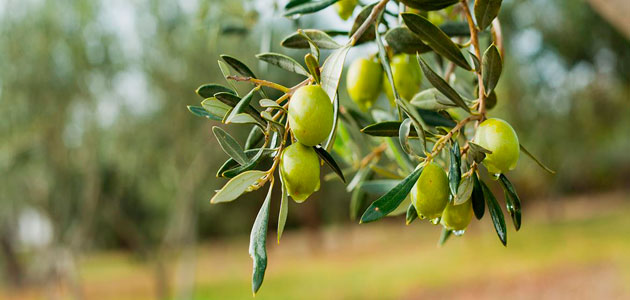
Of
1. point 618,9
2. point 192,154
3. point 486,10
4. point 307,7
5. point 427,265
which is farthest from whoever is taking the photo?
point 427,265

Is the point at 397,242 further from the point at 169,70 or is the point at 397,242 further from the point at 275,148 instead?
the point at 275,148

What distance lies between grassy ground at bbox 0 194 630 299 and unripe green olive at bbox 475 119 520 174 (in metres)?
8.22

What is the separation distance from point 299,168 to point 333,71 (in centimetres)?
9

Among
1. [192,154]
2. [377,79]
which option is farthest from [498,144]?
[192,154]

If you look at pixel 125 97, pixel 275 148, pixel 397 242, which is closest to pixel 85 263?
pixel 397 242

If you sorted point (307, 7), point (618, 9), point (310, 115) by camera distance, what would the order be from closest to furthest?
point (310, 115)
point (307, 7)
point (618, 9)

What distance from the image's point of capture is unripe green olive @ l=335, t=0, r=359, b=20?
0.73 m

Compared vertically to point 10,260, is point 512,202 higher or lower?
higher

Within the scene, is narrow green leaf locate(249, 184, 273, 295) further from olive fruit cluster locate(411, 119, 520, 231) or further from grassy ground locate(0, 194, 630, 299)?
grassy ground locate(0, 194, 630, 299)

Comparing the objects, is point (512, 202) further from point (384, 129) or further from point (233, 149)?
point (233, 149)

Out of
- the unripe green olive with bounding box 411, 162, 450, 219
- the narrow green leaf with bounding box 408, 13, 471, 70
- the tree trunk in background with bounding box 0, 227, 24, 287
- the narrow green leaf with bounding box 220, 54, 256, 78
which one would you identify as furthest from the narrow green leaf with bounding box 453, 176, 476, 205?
the tree trunk in background with bounding box 0, 227, 24, 287

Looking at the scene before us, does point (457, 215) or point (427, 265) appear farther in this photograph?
point (427, 265)

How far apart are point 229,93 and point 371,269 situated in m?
13.8

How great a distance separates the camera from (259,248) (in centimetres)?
45
